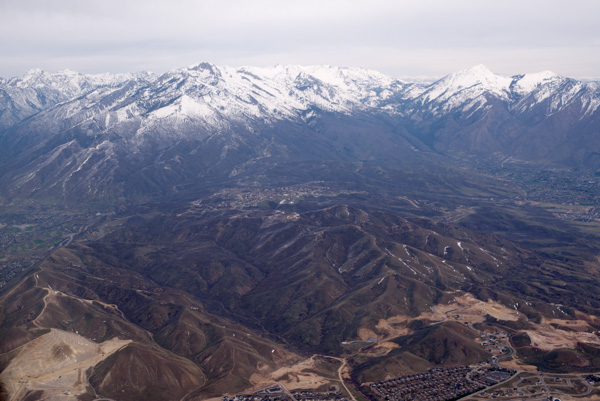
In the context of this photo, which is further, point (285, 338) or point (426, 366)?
point (285, 338)

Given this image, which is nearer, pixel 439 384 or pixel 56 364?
pixel 439 384

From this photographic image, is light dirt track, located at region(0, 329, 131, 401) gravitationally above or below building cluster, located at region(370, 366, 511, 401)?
above

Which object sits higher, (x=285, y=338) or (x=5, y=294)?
(x=5, y=294)

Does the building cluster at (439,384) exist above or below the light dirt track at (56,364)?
below

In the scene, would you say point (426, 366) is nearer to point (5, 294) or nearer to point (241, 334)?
point (241, 334)

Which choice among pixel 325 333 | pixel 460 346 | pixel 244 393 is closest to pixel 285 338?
pixel 325 333

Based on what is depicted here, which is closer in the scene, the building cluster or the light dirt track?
the light dirt track

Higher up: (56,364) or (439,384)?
(56,364)

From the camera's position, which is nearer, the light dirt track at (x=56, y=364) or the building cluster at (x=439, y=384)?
the light dirt track at (x=56, y=364)
